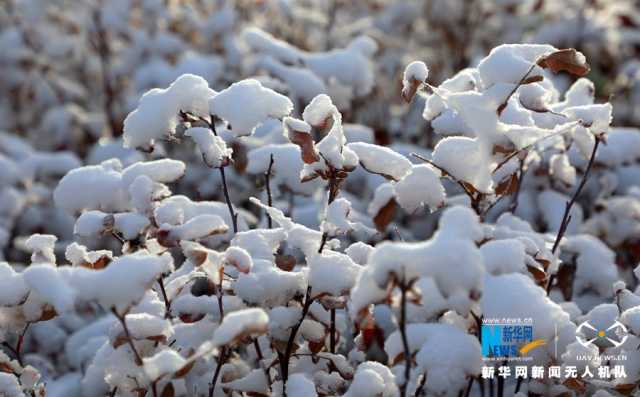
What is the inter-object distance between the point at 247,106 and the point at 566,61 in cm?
59

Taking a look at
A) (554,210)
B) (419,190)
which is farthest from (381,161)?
(554,210)

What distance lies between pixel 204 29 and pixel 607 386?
3269 millimetres

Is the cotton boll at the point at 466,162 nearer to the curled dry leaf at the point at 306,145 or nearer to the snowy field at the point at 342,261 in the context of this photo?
the snowy field at the point at 342,261

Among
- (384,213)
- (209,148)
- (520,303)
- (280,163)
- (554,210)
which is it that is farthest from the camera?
(554,210)

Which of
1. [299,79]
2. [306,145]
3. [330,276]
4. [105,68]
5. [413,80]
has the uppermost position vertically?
[105,68]

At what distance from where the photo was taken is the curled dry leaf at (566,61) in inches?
55.4

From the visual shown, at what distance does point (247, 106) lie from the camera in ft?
4.94

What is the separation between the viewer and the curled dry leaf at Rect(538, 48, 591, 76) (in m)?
1.41

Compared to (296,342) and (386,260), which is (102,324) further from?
(386,260)

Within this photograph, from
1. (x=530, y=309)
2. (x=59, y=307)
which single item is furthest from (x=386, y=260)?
(x=59, y=307)

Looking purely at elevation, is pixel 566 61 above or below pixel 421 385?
above

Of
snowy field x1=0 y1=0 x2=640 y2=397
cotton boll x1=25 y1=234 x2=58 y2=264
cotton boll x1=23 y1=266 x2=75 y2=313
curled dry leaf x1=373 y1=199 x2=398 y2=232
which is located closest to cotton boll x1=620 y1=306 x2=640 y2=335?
snowy field x1=0 y1=0 x2=640 y2=397

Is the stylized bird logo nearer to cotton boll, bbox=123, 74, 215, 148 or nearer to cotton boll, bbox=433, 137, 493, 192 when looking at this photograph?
cotton boll, bbox=433, 137, 493, 192

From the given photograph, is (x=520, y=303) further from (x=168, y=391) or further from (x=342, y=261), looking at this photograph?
(x=168, y=391)
